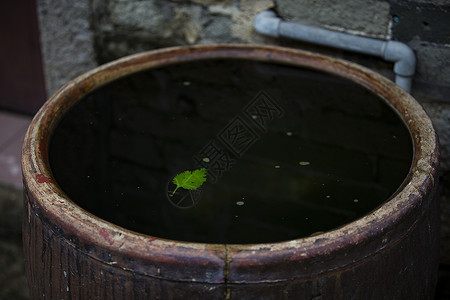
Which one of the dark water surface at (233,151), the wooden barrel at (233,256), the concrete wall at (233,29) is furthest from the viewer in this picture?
the concrete wall at (233,29)

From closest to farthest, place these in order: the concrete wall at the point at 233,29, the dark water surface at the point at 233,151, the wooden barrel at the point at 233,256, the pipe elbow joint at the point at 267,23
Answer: the wooden barrel at the point at 233,256 < the dark water surface at the point at 233,151 < the concrete wall at the point at 233,29 < the pipe elbow joint at the point at 267,23

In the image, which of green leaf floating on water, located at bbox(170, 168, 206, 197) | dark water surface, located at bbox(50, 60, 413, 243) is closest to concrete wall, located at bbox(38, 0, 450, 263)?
dark water surface, located at bbox(50, 60, 413, 243)

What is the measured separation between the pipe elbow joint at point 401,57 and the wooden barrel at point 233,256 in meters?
0.48

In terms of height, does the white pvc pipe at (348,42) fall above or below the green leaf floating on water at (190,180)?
above

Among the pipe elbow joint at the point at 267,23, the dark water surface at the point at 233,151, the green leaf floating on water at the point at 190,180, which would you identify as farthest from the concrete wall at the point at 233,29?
the green leaf floating on water at the point at 190,180

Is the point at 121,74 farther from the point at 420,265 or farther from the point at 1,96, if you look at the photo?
the point at 1,96

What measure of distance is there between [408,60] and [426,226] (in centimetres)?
73

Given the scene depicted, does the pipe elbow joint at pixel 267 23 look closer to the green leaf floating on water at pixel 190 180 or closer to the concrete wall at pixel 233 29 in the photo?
the concrete wall at pixel 233 29

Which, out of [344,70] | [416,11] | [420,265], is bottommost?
[420,265]

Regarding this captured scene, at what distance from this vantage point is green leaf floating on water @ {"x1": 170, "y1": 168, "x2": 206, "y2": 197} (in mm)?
1343

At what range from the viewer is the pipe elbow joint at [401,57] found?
1.77m

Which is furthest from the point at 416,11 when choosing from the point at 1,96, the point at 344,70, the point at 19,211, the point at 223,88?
the point at 1,96

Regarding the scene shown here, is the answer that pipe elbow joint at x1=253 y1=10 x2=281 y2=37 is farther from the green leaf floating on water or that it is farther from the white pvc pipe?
the green leaf floating on water

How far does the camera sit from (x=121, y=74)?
1729mm
